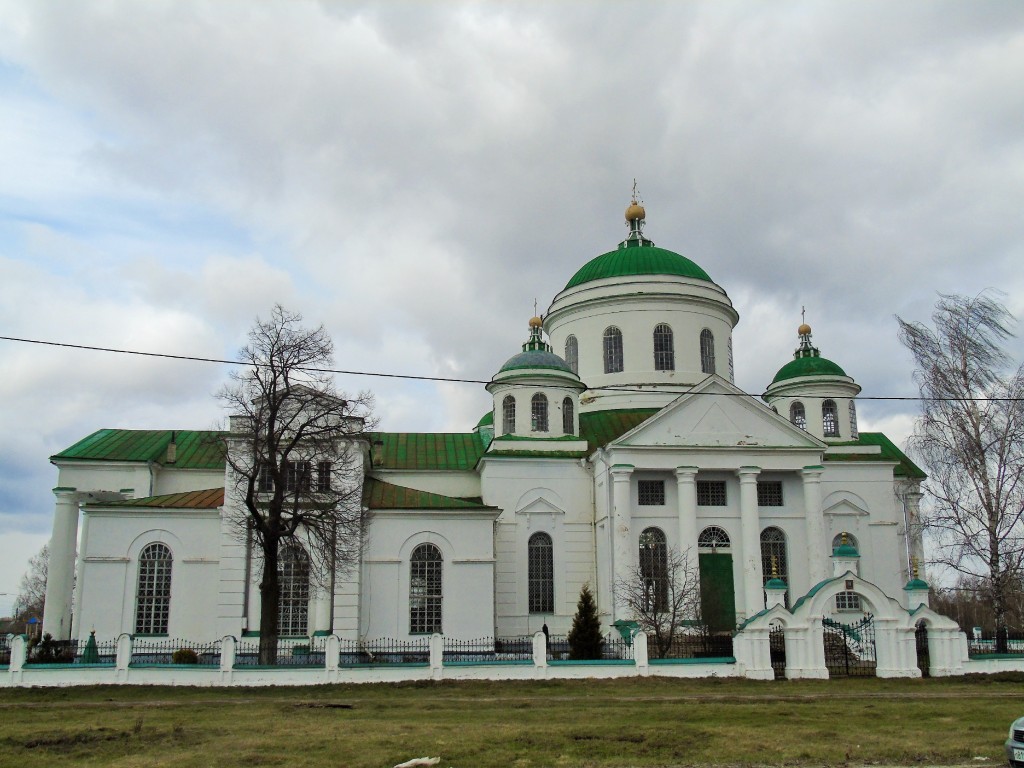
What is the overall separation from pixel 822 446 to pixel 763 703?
53.9ft

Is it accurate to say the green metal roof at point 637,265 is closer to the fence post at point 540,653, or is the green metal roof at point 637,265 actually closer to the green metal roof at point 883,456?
the green metal roof at point 883,456

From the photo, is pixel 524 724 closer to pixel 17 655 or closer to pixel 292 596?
pixel 17 655

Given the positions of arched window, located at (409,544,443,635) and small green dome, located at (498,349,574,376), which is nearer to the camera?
arched window, located at (409,544,443,635)

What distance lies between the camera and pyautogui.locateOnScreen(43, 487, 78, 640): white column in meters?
33.0

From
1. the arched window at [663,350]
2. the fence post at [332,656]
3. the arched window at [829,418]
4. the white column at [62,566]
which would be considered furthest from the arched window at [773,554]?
the white column at [62,566]

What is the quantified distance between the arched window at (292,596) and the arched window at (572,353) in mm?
15159

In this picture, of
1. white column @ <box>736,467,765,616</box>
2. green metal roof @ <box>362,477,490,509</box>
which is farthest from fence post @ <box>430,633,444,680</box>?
white column @ <box>736,467,765,616</box>

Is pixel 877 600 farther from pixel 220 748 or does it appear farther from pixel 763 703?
pixel 220 748

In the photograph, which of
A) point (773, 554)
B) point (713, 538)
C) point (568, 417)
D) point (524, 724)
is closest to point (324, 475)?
point (568, 417)

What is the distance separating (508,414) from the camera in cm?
3644

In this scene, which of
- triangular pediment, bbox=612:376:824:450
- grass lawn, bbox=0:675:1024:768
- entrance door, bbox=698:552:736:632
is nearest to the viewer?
grass lawn, bbox=0:675:1024:768

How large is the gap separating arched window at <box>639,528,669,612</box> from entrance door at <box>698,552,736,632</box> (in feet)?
4.44

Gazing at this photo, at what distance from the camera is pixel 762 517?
34875mm

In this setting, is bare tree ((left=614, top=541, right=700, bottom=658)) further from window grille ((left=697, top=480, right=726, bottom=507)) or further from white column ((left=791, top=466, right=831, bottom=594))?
white column ((left=791, top=466, right=831, bottom=594))
